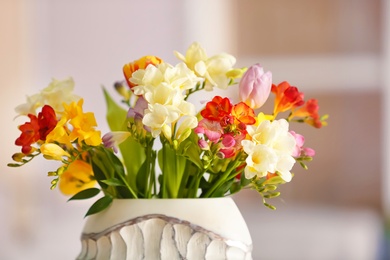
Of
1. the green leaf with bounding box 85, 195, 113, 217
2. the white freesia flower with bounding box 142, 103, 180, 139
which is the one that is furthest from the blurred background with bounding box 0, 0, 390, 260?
the white freesia flower with bounding box 142, 103, 180, 139

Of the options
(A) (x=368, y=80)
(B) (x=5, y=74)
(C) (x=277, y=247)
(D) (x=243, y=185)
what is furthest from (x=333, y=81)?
(D) (x=243, y=185)

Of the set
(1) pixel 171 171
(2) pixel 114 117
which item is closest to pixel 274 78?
(2) pixel 114 117

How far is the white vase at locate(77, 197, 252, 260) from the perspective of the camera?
92cm

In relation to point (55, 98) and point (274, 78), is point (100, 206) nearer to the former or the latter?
point (55, 98)

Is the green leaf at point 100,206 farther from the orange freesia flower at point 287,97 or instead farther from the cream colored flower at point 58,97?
the orange freesia flower at point 287,97

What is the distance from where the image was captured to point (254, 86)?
955 mm

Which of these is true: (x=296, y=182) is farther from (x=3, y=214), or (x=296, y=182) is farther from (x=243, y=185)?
(x=243, y=185)

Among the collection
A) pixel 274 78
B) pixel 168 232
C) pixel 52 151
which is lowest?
pixel 274 78

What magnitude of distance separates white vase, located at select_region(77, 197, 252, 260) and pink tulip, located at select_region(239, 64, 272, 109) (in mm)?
136

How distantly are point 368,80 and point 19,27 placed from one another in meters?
1.44

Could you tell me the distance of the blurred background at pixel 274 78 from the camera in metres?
2.99

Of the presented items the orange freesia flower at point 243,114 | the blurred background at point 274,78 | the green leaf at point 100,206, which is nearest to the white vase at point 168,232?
the green leaf at point 100,206

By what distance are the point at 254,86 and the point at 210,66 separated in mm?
71

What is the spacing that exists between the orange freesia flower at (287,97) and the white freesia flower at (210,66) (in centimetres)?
7
